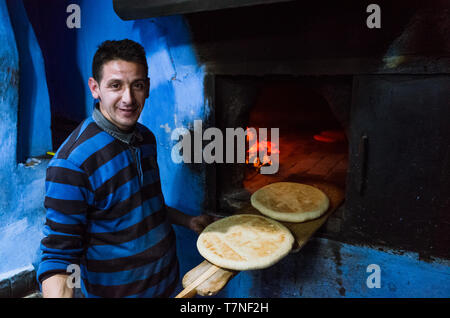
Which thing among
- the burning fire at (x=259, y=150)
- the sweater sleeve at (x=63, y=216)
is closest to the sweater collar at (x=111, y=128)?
the sweater sleeve at (x=63, y=216)

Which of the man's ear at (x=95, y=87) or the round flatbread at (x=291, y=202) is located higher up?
the man's ear at (x=95, y=87)

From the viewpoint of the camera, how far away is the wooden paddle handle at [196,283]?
5.20 ft

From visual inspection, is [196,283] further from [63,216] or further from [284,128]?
[284,128]

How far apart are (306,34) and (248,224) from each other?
1366 mm

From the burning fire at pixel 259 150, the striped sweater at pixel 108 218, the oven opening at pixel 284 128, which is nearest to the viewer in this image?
the striped sweater at pixel 108 218

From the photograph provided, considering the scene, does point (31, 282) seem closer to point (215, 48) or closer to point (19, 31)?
point (19, 31)

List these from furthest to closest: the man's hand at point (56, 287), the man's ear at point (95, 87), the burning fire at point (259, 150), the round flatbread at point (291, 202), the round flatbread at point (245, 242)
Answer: the burning fire at point (259, 150) → the round flatbread at point (291, 202) → the man's ear at point (95, 87) → the round flatbread at point (245, 242) → the man's hand at point (56, 287)

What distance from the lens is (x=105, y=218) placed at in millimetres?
1935

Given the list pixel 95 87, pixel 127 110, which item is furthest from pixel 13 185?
pixel 127 110

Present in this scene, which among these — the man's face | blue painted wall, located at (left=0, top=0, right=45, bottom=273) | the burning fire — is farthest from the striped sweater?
blue painted wall, located at (left=0, top=0, right=45, bottom=273)

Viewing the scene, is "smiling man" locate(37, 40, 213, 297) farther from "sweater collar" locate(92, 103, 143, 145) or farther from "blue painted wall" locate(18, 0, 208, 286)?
"blue painted wall" locate(18, 0, 208, 286)

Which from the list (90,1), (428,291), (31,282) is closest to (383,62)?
(428,291)

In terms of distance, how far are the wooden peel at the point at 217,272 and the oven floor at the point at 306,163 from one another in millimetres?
544

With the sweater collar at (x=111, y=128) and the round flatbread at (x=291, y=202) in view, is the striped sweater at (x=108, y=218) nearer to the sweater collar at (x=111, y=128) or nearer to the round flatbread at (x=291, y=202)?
the sweater collar at (x=111, y=128)
